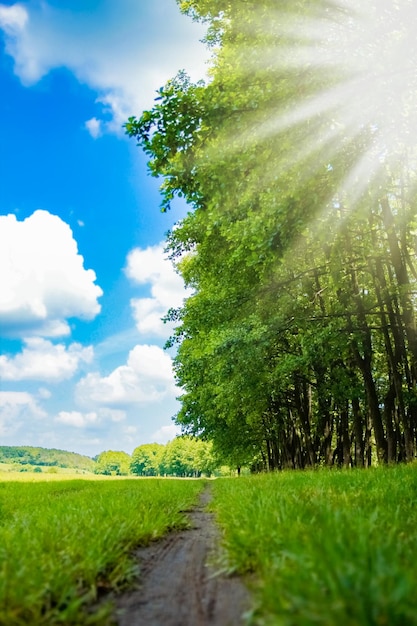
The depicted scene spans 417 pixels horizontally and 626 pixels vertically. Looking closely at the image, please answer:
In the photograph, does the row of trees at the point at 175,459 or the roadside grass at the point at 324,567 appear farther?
the row of trees at the point at 175,459

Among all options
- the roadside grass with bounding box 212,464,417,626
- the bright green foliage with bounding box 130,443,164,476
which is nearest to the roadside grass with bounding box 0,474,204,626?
the roadside grass with bounding box 212,464,417,626

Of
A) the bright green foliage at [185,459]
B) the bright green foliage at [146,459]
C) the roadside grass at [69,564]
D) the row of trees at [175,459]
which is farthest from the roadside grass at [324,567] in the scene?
the bright green foliage at [146,459]

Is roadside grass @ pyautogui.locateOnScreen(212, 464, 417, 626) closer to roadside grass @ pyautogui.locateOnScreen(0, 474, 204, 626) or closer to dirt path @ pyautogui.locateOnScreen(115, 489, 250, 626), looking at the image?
dirt path @ pyautogui.locateOnScreen(115, 489, 250, 626)

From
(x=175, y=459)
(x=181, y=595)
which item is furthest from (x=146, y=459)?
(x=181, y=595)

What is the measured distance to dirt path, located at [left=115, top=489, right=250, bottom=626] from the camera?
2.70m

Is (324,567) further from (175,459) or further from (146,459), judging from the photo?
(146,459)

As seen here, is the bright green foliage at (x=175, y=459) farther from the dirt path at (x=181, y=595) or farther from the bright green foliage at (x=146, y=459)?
the dirt path at (x=181, y=595)

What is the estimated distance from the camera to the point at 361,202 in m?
9.31

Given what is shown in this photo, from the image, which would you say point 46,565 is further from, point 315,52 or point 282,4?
point 282,4

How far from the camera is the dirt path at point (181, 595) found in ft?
8.86

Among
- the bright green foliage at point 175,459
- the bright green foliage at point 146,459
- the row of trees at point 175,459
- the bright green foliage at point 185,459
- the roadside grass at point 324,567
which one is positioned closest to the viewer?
the roadside grass at point 324,567

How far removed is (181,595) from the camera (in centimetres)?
319

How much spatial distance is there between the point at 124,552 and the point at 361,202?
7844mm

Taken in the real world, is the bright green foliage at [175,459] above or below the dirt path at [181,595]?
above
